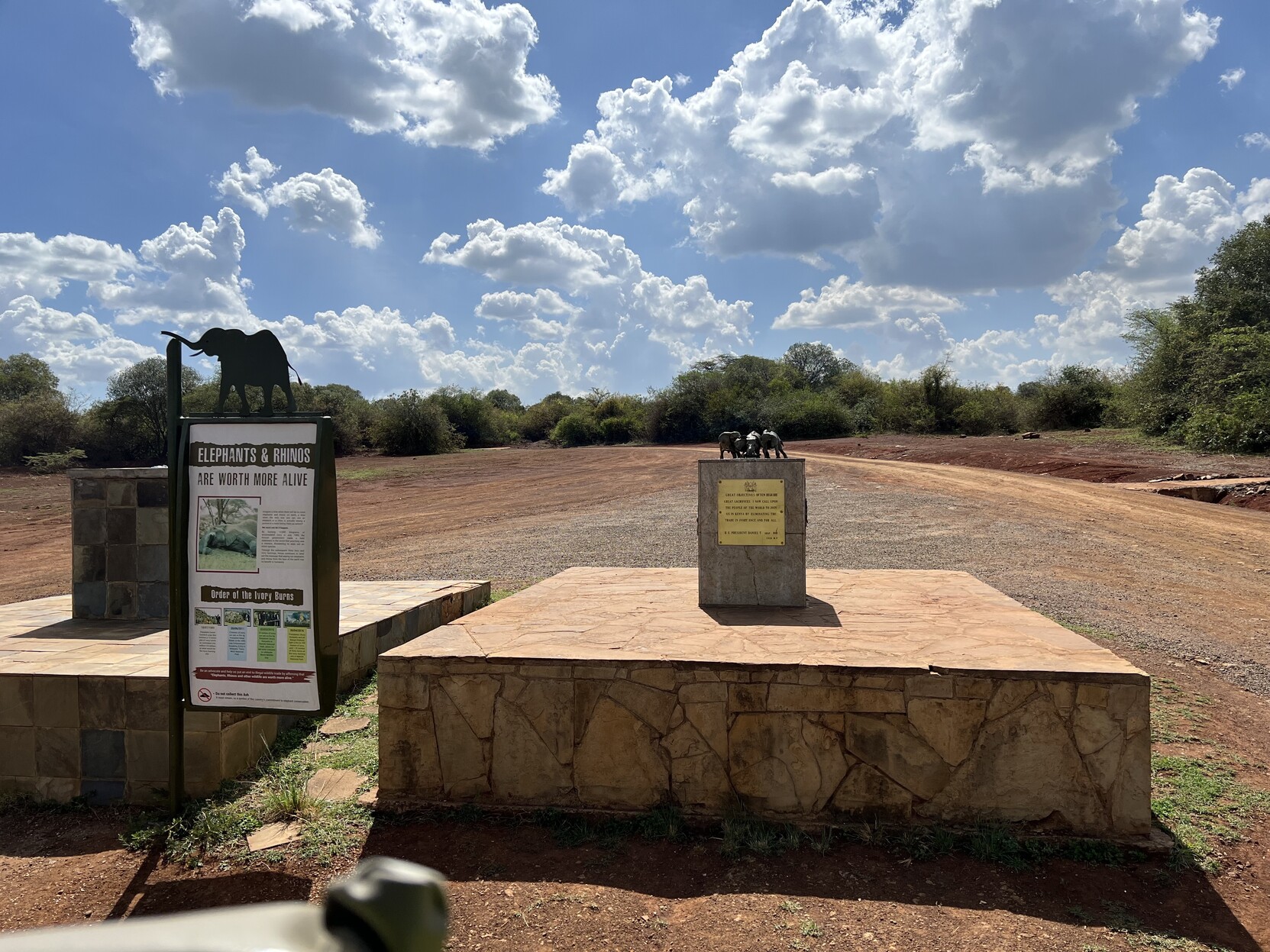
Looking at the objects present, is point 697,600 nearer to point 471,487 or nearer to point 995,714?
point 995,714

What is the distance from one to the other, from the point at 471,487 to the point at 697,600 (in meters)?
17.8

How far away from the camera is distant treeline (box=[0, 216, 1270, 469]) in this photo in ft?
78.1

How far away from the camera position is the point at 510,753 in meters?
3.81

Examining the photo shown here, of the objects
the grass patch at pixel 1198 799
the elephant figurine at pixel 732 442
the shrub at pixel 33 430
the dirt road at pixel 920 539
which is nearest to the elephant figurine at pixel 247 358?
the elephant figurine at pixel 732 442

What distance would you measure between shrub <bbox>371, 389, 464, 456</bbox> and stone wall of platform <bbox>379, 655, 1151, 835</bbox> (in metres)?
36.7

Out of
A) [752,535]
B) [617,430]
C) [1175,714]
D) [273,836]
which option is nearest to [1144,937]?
[1175,714]

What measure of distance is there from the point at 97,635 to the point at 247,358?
2.79 metres

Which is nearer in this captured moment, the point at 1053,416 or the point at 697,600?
the point at 697,600

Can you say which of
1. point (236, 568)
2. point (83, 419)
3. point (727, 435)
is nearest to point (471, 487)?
point (727, 435)

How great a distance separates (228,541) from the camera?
12.0 ft

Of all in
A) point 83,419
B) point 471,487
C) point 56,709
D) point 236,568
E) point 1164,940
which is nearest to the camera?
point 1164,940

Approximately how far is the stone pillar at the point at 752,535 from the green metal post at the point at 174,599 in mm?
3014

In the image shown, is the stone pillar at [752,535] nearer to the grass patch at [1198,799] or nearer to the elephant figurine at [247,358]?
the grass patch at [1198,799]

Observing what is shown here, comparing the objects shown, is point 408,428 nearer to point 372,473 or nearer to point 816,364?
point 372,473
